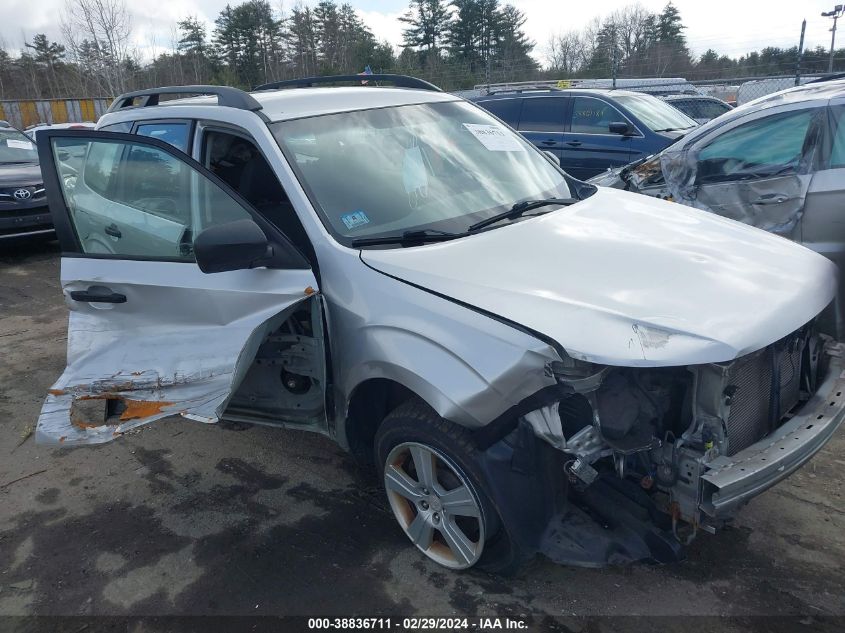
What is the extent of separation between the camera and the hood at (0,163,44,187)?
8137mm

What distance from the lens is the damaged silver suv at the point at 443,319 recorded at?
7.19ft

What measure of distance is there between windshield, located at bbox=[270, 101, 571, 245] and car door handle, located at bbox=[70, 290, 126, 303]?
1.13m

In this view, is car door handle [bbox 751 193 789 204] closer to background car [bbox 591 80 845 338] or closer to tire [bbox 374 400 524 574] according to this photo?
background car [bbox 591 80 845 338]

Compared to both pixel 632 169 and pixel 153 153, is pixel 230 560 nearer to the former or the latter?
pixel 153 153

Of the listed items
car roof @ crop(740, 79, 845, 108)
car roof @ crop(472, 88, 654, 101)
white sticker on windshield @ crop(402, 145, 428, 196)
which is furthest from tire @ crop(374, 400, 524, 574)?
car roof @ crop(472, 88, 654, 101)

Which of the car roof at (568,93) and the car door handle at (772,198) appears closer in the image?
the car door handle at (772,198)

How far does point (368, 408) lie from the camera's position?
2912 mm

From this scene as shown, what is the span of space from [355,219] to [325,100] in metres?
0.89

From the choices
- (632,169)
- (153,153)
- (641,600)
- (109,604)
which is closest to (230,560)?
(109,604)

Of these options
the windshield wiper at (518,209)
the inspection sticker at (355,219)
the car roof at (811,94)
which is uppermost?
the car roof at (811,94)

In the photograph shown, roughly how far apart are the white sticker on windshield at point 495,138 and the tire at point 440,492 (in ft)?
5.75

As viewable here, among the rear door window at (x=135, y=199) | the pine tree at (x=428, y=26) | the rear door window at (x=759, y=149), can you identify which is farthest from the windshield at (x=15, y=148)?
the pine tree at (x=428, y=26)

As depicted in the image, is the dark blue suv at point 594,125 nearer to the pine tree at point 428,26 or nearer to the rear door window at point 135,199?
the rear door window at point 135,199

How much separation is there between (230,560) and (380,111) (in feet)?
7.77
